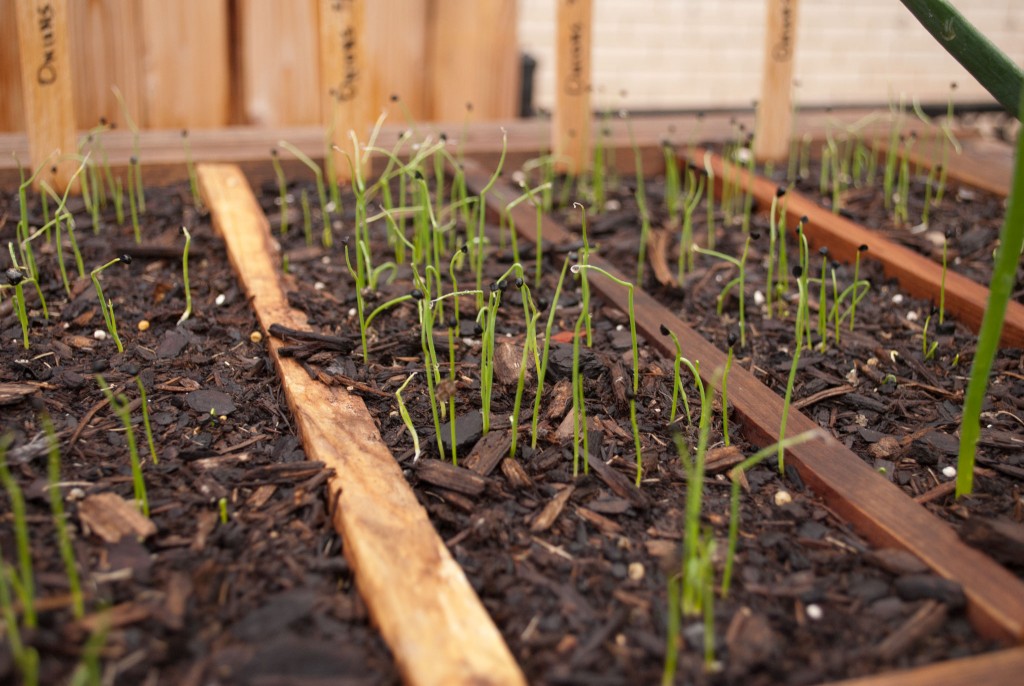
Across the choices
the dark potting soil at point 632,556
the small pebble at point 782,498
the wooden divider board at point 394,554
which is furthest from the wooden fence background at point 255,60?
the small pebble at point 782,498

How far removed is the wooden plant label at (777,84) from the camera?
2.79 meters

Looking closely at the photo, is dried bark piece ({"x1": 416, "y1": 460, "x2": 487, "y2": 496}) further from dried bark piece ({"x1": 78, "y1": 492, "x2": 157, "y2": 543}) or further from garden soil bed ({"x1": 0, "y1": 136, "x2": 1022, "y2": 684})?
dried bark piece ({"x1": 78, "y1": 492, "x2": 157, "y2": 543})

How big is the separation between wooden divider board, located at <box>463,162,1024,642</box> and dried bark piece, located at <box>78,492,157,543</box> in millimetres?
830

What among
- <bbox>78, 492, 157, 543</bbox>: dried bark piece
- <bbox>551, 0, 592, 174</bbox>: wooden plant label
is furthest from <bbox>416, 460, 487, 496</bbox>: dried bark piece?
<bbox>551, 0, 592, 174</bbox>: wooden plant label

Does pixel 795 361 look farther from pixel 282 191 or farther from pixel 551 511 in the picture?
pixel 282 191

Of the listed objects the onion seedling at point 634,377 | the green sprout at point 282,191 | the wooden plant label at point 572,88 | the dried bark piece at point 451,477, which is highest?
the wooden plant label at point 572,88

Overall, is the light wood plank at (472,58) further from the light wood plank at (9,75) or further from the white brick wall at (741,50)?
the light wood plank at (9,75)

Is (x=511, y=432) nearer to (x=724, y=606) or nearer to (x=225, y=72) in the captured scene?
(x=724, y=606)

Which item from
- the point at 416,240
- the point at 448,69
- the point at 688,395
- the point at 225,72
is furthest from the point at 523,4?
the point at 688,395

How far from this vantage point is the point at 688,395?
5.60 ft

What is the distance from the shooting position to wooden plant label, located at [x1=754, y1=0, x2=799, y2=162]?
9.15 feet

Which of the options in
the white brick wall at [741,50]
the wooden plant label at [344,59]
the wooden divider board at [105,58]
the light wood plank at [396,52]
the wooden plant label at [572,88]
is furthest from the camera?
the white brick wall at [741,50]

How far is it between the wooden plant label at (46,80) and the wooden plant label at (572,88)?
1.24 meters

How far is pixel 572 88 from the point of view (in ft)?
9.00
